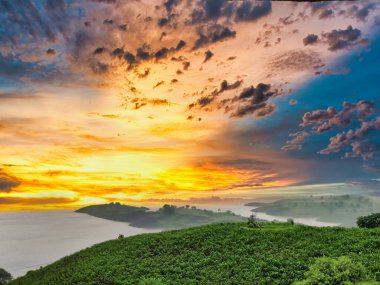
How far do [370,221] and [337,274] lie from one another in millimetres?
15047

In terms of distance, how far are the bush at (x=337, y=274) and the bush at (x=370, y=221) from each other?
13.5 meters

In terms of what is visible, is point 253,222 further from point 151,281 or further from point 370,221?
point 151,281

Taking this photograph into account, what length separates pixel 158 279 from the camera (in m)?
20.0

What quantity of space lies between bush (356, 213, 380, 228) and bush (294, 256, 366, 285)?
44.2 ft

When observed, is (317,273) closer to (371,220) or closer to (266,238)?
(266,238)

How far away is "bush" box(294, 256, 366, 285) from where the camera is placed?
15.9m

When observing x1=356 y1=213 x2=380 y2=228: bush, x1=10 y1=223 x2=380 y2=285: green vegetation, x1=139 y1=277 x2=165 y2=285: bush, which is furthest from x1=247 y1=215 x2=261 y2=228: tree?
x1=139 y1=277 x2=165 y2=285: bush

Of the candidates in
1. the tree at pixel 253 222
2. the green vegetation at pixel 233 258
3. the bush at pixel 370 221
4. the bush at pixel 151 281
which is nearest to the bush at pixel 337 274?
the green vegetation at pixel 233 258

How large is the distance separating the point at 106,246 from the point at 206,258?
1193cm

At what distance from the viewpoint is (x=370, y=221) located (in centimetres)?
2869

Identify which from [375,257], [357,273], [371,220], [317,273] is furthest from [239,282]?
[371,220]

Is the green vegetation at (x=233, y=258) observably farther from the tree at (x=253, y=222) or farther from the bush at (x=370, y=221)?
the bush at (x=370, y=221)

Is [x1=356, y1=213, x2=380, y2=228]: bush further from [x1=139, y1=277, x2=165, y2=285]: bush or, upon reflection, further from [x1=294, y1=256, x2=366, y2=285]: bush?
[x1=139, y1=277, x2=165, y2=285]: bush

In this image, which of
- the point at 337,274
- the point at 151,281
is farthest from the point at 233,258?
the point at 337,274
